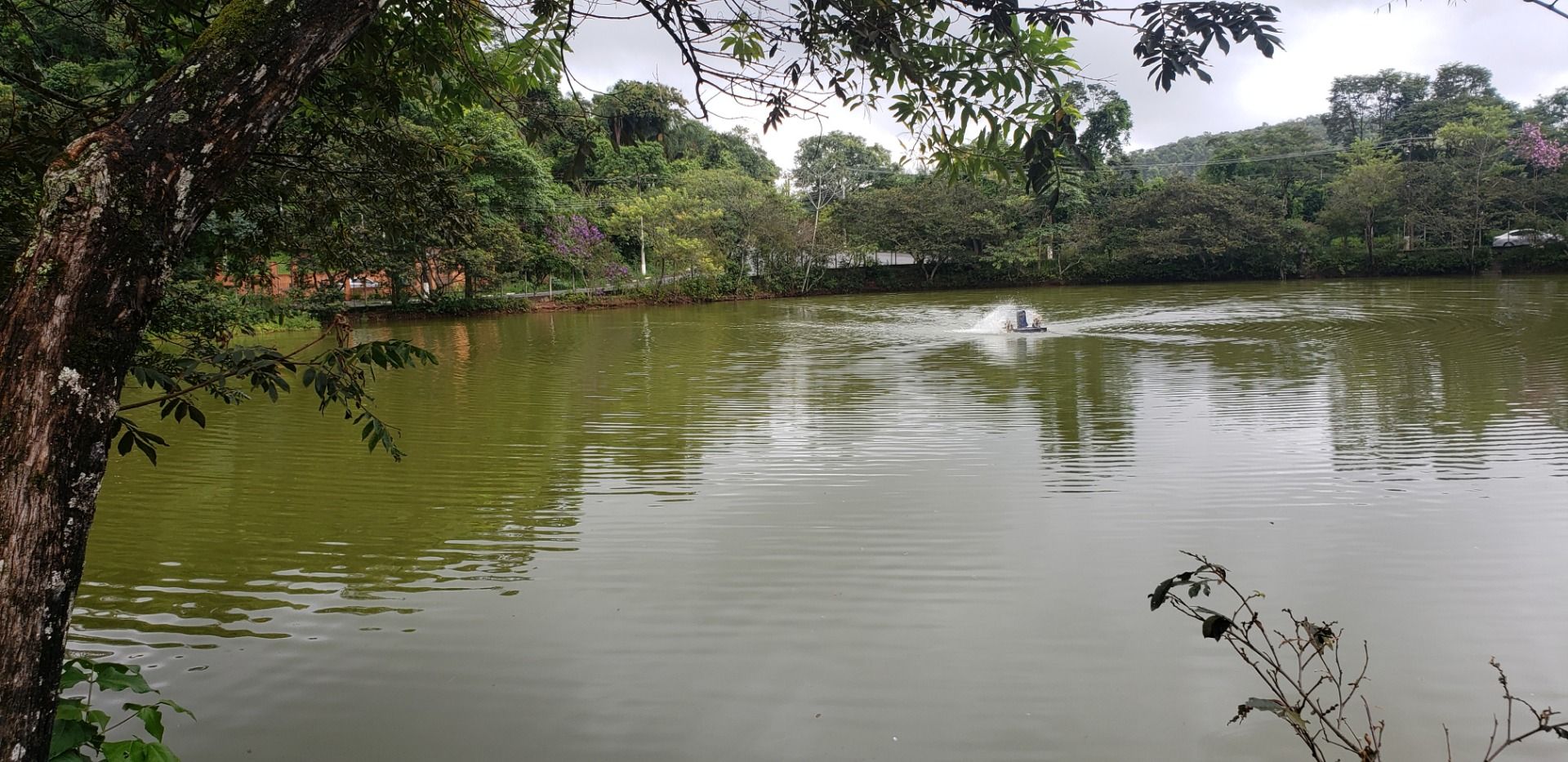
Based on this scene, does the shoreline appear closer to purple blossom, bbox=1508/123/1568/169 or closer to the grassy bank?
the grassy bank

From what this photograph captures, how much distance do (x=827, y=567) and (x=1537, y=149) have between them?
3182 centimetres

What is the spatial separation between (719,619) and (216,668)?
1618 mm

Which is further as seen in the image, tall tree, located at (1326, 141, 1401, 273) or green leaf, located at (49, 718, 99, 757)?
tall tree, located at (1326, 141, 1401, 273)

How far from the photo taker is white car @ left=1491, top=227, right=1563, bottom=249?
87.3ft

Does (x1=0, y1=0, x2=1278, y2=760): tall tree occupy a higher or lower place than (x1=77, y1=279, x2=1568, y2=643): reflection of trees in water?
higher

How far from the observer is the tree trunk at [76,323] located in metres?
1.29

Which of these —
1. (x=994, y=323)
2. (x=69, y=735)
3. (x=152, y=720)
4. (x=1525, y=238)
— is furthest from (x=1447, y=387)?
(x=1525, y=238)

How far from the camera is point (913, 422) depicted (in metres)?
7.38

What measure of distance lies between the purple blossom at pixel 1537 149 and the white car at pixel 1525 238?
1927 millimetres

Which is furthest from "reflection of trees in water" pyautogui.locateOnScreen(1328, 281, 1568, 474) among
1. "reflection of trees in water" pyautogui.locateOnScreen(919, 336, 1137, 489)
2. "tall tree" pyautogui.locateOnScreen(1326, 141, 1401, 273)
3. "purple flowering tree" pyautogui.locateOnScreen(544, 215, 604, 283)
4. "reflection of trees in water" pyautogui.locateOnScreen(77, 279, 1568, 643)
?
"purple flowering tree" pyautogui.locateOnScreen(544, 215, 604, 283)

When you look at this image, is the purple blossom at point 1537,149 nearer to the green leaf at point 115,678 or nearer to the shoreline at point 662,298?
the shoreline at point 662,298

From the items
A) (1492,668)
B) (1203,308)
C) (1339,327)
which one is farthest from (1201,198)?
(1492,668)

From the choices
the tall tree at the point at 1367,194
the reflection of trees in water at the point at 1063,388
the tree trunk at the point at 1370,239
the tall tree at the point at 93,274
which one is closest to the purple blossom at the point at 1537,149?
the tall tree at the point at 1367,194

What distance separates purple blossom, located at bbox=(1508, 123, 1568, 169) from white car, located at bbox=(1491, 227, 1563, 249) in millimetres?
1927
